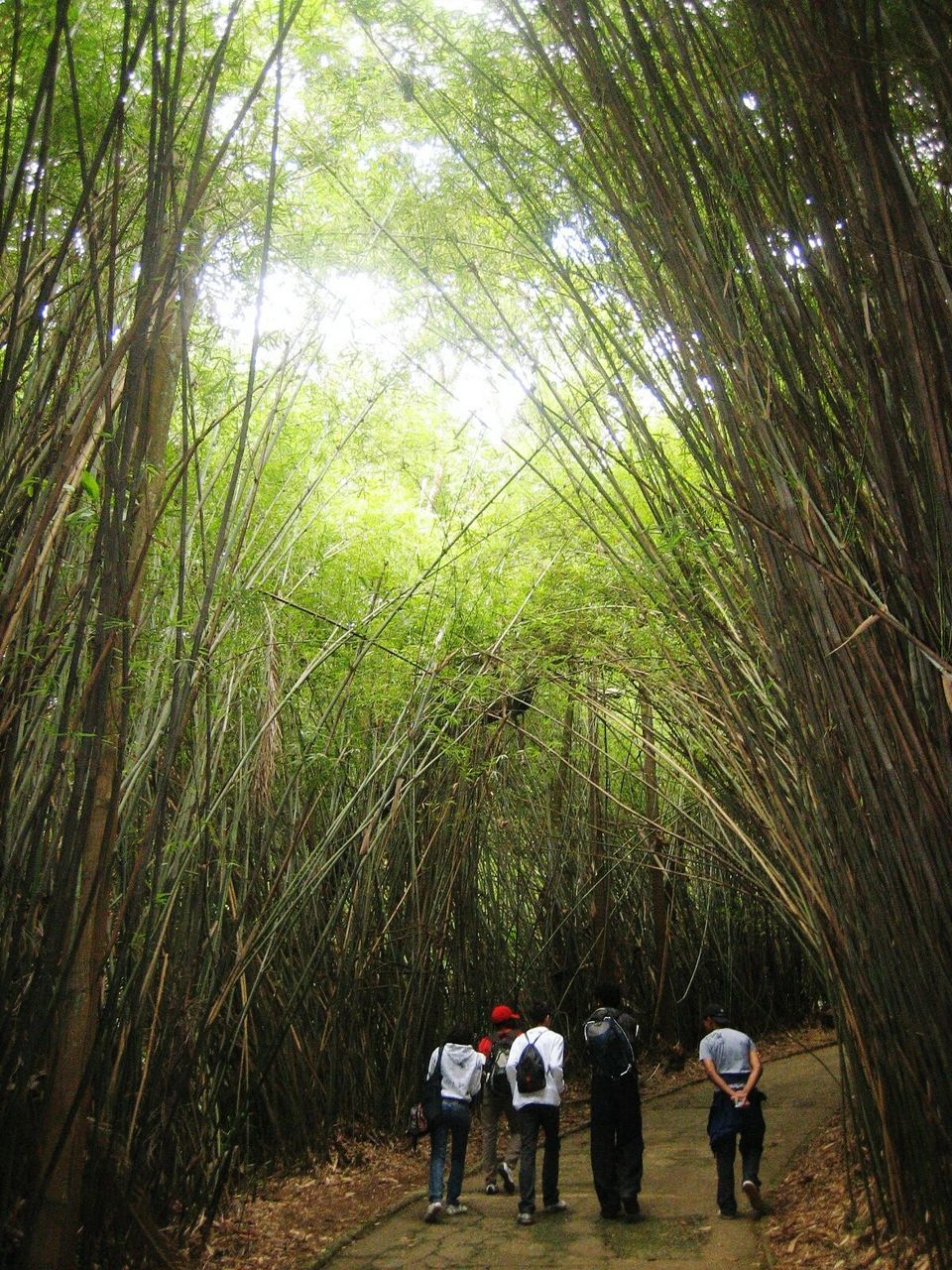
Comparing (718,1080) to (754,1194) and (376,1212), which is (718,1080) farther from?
(376,1212)

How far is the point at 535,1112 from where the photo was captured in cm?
373

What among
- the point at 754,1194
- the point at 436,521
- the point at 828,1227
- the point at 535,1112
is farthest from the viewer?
the point at 436,521

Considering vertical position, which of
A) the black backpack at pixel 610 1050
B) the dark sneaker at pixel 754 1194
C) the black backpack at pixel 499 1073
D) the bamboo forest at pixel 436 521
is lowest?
the dark sneaker at pixel 754 1194

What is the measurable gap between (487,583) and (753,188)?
300 centimetres

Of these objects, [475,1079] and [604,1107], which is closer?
[604,1107]

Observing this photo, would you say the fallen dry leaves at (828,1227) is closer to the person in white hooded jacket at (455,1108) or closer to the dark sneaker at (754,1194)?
the dark sneaker at (754,1194)

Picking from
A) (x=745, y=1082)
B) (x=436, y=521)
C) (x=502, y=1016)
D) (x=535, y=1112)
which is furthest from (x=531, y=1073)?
(x=436, y=521)

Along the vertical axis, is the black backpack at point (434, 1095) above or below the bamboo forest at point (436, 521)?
below

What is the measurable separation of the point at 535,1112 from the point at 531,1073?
0.14 meters

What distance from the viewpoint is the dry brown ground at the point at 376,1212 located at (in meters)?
2.71

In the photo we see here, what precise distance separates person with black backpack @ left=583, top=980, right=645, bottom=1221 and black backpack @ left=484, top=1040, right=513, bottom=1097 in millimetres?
820

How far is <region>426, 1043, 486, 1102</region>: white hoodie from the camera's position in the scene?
390 cm

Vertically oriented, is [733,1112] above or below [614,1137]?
above

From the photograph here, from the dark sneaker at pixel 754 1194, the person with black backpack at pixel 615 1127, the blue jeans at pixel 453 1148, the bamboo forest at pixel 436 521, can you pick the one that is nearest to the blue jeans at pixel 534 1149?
the person with black backpack at pixel 615 1127
